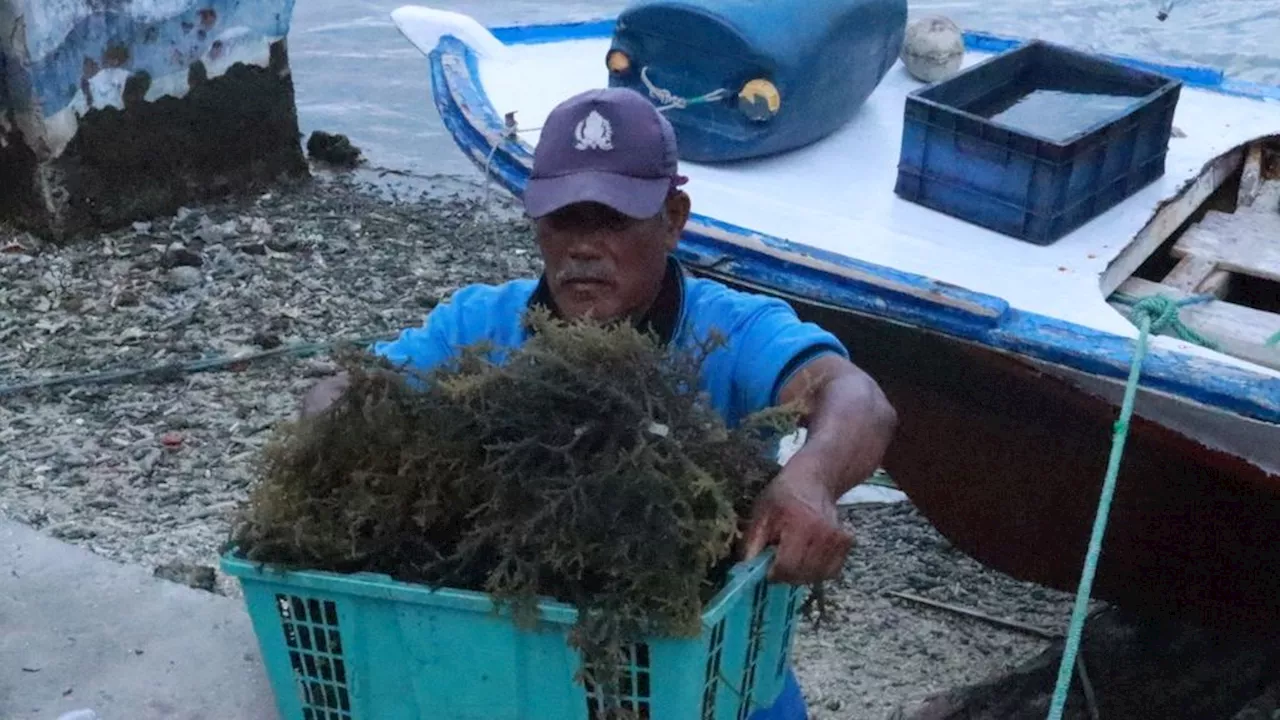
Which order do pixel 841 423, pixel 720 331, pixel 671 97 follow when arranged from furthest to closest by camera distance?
pixel 671 97, pixel 720 331, pixel 841 423

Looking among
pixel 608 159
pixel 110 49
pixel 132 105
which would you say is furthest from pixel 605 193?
pixel 132 105

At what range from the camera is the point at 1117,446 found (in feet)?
10.4

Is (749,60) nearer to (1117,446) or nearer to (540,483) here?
(1117,446)

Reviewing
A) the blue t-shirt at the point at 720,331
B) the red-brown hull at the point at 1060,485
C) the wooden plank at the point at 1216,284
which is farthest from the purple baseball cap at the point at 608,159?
the wooden plank at the point at 1216,284

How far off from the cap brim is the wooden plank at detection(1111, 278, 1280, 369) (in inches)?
74.4

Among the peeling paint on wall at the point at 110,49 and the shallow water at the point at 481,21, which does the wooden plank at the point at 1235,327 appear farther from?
the shallow water at the point at 481,21

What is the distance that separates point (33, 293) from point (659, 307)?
16.2ft

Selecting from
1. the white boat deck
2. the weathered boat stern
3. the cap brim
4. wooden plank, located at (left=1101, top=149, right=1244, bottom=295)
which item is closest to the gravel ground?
the weathered boat stern

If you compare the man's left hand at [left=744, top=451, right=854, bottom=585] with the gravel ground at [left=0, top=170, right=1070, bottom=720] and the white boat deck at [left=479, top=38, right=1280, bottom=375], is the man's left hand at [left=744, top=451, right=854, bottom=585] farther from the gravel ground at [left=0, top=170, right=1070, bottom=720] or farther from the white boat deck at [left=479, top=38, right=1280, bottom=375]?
the white boat deck at [left=479, top=38, right=1280, bottom=375]

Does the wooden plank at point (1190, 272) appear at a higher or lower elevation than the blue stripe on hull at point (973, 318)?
lower

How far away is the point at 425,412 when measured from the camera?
2.03 metres

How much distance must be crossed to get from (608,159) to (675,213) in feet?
0.76

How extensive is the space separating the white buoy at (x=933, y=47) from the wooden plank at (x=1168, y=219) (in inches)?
40.5

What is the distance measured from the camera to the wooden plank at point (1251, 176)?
4.74 metres
